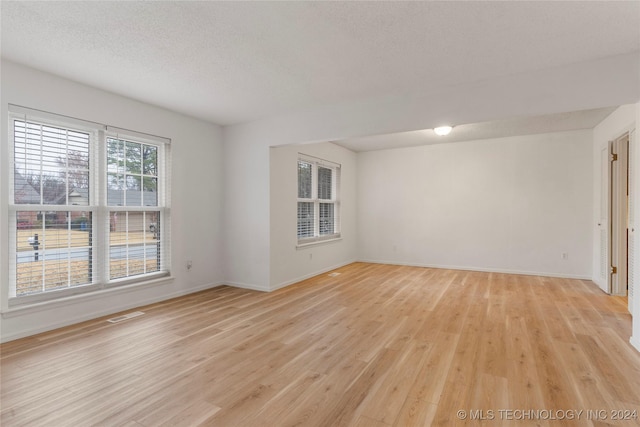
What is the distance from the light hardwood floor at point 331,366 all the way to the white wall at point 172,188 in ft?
0.80

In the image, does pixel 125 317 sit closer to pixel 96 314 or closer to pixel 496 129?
pixel 96 314

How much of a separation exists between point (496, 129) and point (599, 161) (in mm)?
1646

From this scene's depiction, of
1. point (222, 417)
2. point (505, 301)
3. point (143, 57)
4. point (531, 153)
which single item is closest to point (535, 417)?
point (222, 417)

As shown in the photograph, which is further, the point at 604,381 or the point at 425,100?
the point at 425,100

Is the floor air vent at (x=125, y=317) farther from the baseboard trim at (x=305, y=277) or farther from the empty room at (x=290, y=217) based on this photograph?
the baseboard trim at (x=305, y=277)

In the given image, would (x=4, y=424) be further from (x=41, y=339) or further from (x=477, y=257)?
(x=477, y=257)

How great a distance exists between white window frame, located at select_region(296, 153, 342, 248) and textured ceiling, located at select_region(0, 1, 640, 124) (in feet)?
7.87

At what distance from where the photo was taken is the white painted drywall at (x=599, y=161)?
4.25m

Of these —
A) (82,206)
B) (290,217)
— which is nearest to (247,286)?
(290,217)

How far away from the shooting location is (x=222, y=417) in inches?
73.5

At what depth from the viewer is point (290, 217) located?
5.36 meters

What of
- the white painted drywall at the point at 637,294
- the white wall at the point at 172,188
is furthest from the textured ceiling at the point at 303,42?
the white painted drywall at the point at 637,294

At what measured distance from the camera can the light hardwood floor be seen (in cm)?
191

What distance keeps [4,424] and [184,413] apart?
1.00 m
